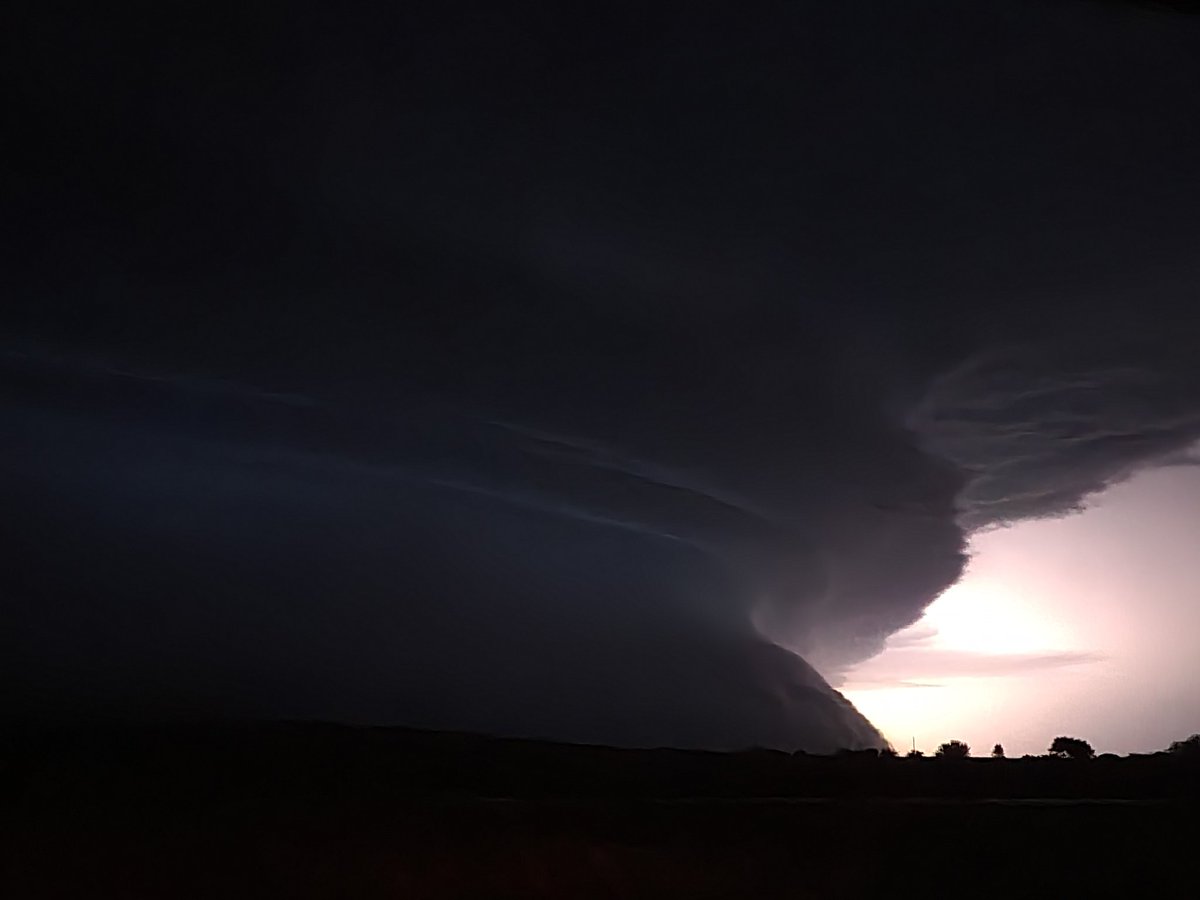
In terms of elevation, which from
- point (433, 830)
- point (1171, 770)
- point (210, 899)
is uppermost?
point (1171, 770)

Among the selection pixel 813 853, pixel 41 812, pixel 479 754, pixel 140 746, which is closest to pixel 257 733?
pixel 140 746

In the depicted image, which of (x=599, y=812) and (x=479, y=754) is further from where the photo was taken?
(x=479, y=754)

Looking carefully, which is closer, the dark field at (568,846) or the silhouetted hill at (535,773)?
the dark field at (568,846)

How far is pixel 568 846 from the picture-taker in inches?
226

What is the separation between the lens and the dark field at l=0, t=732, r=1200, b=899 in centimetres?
533

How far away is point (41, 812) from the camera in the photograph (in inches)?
222

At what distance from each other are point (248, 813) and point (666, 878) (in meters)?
2.24

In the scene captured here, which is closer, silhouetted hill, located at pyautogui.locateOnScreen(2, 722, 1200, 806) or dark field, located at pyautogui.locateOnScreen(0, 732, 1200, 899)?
dark field, located at pyautogui.locateOnScreen(0, 732, 1200, 899)

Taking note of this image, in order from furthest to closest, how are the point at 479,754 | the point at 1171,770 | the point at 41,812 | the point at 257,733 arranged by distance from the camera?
the point at 257,733 < the point at 479,754 < the point at 1171,770 < the point at 41,812

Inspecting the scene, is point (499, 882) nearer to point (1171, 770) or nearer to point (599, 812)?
point (599, 812)

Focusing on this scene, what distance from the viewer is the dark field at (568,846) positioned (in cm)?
533

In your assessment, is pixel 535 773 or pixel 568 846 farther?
pixel 535 773

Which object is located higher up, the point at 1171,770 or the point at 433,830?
the point at 1171,770

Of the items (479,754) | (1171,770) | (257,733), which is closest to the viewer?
(1171,770)
